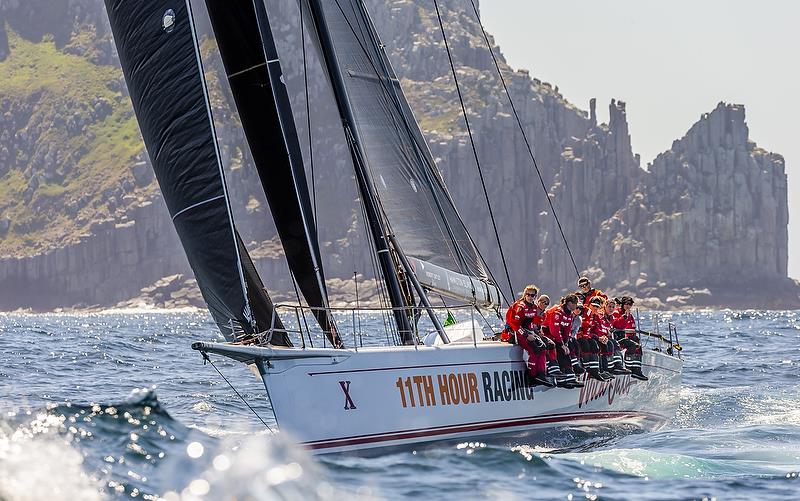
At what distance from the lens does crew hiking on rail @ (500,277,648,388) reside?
14.4m

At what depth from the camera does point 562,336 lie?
1495cm

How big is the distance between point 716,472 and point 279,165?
6061 mm

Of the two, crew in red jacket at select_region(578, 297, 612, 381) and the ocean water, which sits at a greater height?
crew in red jacket at select_region(578, 297, 612, 381)

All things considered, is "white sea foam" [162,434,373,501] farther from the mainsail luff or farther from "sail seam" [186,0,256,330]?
the mainsail luff

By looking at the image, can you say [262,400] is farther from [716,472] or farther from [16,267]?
[16,267]

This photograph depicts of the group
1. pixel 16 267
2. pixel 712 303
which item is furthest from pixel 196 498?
pixel 16 267

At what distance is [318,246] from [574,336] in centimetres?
439

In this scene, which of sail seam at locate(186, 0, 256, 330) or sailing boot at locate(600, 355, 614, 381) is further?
sailing boot at locate(600, 355, 614, 381)

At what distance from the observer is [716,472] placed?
1092 cm

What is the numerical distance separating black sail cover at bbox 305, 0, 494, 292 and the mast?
1.18 feet

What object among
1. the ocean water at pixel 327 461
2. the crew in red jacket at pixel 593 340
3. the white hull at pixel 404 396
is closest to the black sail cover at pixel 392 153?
the crew in red jacket at pixel 593 340

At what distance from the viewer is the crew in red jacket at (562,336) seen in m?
14.6

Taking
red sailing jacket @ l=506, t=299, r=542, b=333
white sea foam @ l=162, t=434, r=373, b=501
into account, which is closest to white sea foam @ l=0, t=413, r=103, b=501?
white sea foam @ l=162, t=434, r=373, b=501

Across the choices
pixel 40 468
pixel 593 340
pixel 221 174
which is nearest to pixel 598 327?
pixel 593 340
